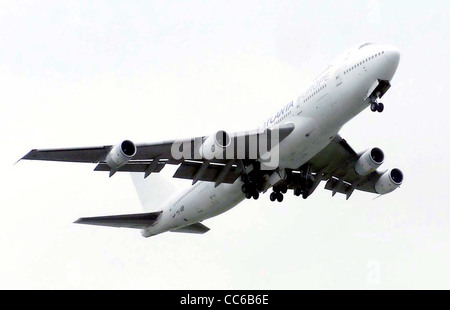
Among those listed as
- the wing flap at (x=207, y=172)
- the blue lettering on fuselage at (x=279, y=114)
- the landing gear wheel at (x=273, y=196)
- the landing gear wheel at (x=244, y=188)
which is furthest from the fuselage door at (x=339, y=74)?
the landing gear wheel at (x=273, y=196)

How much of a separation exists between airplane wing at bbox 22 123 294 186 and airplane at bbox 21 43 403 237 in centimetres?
4

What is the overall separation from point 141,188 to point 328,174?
1308cm

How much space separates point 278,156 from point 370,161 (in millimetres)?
5820

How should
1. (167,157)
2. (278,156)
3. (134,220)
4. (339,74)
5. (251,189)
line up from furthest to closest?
(134,220), (251,189), (167,157), (278,156), (339,74)

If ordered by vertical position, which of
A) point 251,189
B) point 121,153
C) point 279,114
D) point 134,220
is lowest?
point 121,153

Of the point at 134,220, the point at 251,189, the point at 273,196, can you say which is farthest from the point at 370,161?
the point at 134,220

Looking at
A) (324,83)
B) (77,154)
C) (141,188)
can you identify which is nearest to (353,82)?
(324,83)

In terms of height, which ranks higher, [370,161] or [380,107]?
[370,161]

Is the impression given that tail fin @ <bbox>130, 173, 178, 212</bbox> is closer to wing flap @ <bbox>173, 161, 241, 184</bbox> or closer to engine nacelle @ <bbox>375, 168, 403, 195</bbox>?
wing flap @ <bbox>173, 161, 241, 184</bbox>

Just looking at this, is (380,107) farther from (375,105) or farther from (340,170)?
(340,170)

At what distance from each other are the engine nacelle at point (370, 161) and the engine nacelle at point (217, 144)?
795 cm

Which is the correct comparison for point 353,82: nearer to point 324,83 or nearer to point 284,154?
point 324,83

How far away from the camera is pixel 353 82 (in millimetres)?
34531

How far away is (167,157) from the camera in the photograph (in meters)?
38.5
